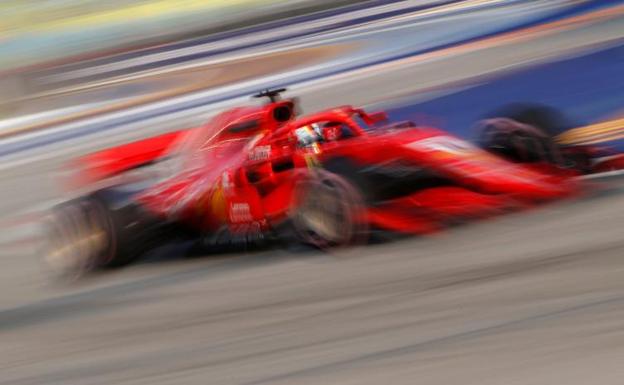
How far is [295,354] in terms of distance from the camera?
3.83m

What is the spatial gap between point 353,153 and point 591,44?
224 inches

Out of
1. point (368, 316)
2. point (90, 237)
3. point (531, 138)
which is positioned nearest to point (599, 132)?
point (531, 138)

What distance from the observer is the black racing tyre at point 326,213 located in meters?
4.91

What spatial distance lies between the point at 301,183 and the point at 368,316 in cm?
114

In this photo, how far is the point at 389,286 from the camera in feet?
14.7

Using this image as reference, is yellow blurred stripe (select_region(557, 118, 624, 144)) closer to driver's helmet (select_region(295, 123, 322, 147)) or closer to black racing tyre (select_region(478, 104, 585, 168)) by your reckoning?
black racing tyre (select_region(478, 104, 585, 168))

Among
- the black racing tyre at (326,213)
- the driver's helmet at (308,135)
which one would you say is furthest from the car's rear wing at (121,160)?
the black racing tyre at (326,213)

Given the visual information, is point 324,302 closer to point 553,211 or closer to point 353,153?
point 353,153

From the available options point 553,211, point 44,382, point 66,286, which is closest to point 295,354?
point 44,382

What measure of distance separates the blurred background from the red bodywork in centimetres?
14

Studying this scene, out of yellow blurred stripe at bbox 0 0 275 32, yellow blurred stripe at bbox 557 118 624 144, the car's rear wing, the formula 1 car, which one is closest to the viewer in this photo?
the formula 1 car

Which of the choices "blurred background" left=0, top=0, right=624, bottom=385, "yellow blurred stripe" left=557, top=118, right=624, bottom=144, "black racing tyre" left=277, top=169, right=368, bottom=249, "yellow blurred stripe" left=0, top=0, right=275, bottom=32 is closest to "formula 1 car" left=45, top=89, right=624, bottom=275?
"black racing tyre" left=277, top=169, right=368, bottom=249

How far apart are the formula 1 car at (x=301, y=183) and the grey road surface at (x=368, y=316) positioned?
0.15m

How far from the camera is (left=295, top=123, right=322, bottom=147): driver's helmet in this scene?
17.5 feet
